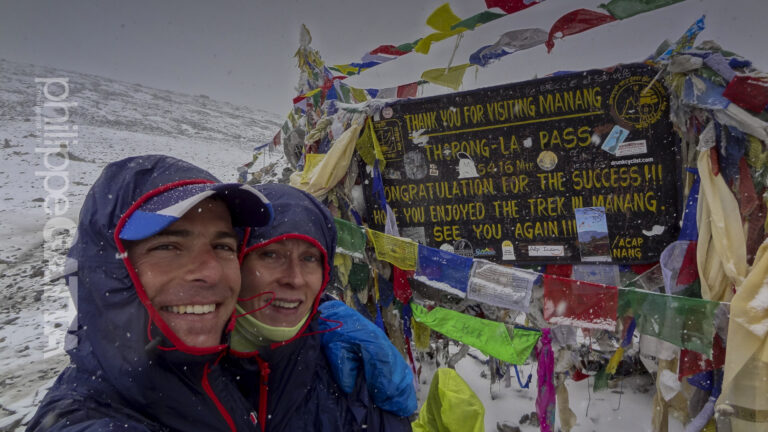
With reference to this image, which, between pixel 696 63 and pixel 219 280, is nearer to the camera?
pixel 219 280

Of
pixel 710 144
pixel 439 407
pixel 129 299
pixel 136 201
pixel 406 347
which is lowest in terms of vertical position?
pixel 406 347

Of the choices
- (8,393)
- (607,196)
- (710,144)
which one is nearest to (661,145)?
(710,144)

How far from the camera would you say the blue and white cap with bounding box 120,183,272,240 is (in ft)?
3.60

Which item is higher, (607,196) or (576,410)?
(607,196)

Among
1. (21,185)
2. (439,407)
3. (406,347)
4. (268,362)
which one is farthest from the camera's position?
(21,185)

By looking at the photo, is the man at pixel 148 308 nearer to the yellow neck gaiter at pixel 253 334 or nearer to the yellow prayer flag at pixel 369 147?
the yellow neck gaiter at pixel 253 334

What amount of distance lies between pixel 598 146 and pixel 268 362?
2.96 meters

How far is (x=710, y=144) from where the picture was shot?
8.77 ft

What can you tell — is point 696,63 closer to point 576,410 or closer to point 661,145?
point 661,145

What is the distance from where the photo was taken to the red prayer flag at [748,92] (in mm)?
2438

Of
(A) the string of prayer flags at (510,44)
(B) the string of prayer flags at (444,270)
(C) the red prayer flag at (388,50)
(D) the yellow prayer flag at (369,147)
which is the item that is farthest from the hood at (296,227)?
(C) the red prayer flag at (388,50)

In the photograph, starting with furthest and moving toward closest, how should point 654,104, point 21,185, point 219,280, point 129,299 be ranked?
point 21,185
point 654,104
point 219,280
point 129,299

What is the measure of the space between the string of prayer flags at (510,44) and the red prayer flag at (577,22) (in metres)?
0.13

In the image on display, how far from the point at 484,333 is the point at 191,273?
2.93 m
